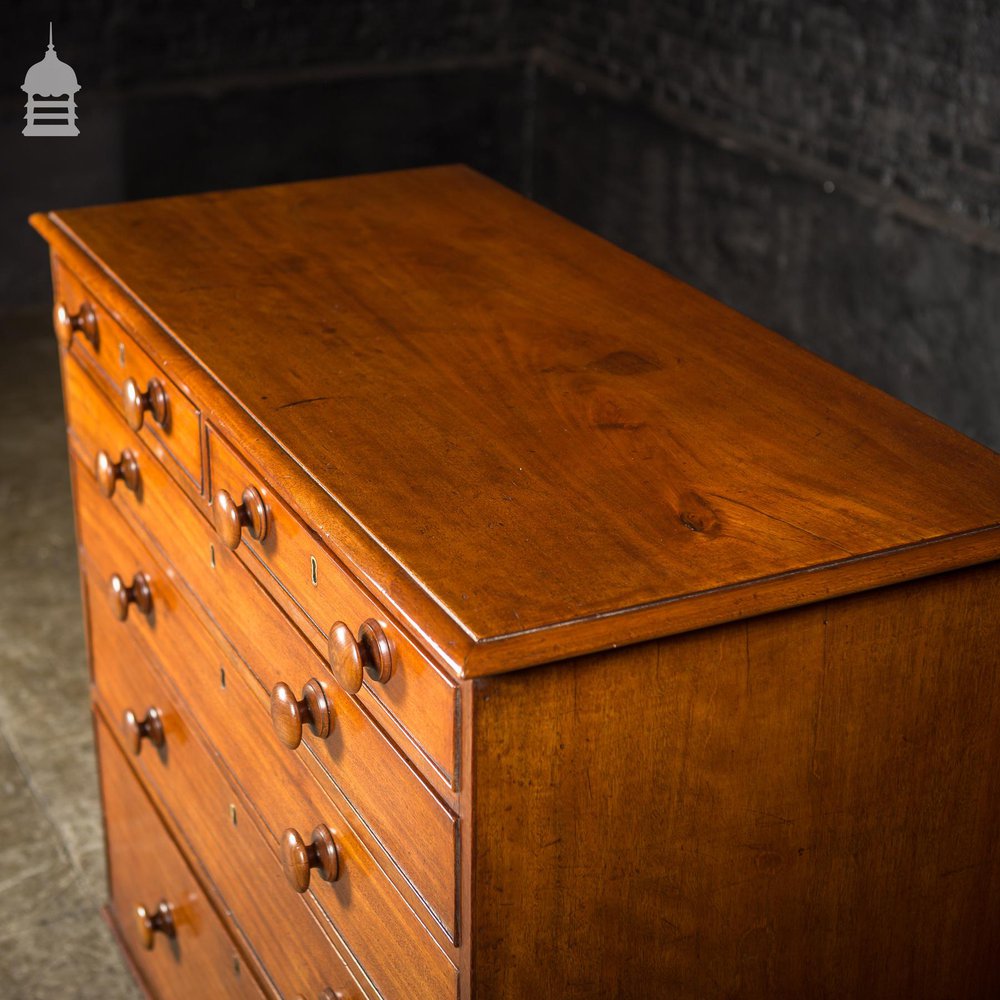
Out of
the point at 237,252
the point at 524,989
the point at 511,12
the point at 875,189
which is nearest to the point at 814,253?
the point at 875,189

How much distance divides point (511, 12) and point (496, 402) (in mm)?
5643

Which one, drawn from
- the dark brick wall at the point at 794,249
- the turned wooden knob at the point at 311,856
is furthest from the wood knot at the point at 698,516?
the dark brick wall at the point at 794,249

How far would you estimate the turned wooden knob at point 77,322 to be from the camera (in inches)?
85.7

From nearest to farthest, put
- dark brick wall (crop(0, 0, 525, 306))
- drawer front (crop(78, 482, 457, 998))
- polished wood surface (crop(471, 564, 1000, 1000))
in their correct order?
polished wood surface (crop(471, 564, 1000, 1000))
drawer front (crop(78, 482, 457, 998))
dark brick wall (crop(0, 0, 525, 306))

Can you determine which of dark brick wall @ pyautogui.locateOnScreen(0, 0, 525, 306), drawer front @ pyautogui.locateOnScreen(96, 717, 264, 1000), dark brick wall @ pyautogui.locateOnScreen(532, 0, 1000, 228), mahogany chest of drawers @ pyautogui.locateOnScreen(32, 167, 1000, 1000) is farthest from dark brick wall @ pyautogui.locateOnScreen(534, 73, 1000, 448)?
drawer front @ pyautogui.locateOnScreen(96, 717, 264, 1000)

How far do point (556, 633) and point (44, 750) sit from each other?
8.44ft

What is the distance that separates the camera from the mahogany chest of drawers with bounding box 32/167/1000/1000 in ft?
4.26

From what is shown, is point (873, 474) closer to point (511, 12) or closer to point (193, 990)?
point (193, 990)

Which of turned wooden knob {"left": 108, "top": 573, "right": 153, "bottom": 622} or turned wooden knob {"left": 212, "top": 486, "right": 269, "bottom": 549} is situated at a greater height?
turned wooden knob {"left": 212, "top": 486, "right": 269, "bottom": 549}

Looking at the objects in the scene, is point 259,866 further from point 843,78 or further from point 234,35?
point 234,35

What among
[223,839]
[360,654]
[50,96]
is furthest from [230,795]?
[50,96]

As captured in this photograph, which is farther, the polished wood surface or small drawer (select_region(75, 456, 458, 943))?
small drawer (select_region(75, 456, 458, 943))

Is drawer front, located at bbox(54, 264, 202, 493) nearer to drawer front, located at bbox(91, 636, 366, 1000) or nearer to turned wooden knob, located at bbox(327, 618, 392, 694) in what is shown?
drawer front, located at bbox(91, 636, 366, 1000)

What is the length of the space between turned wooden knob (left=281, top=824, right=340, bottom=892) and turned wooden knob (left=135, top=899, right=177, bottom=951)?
31.1 inches
